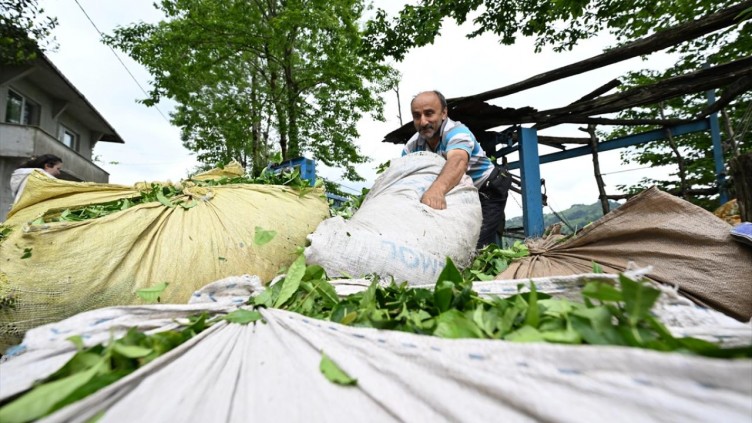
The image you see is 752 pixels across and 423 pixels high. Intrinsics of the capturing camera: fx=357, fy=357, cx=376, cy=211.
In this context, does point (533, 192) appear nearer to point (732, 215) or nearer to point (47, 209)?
point (732, 215)

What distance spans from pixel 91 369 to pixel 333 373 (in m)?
0.45

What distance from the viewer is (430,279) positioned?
4.72ft

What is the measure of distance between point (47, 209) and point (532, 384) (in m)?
1.90

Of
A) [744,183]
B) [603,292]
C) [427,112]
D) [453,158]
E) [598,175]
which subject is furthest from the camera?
[598,175]

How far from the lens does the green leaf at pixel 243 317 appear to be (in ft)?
2.69

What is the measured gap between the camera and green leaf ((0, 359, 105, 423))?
1.78 feet

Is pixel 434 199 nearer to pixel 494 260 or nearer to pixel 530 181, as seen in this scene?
pixel 494 260

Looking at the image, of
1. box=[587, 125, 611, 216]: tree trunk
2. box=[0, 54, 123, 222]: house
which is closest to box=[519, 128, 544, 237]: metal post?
box=[587, 125, 611, 216]: tree trunk

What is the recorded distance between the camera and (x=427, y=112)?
2340mm

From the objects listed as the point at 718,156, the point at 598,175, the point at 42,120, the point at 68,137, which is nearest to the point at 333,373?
the point at 718,156

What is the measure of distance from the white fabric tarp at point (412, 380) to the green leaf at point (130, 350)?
0.07 metres

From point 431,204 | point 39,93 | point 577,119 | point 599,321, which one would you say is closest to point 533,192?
point 577,119

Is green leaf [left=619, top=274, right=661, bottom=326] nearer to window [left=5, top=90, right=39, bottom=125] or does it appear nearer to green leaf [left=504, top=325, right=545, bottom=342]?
green leaf [left=504, top=325, right=545, bottom=342]

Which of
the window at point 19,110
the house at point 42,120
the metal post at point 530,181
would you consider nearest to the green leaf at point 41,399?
the metal post at point 530,181
